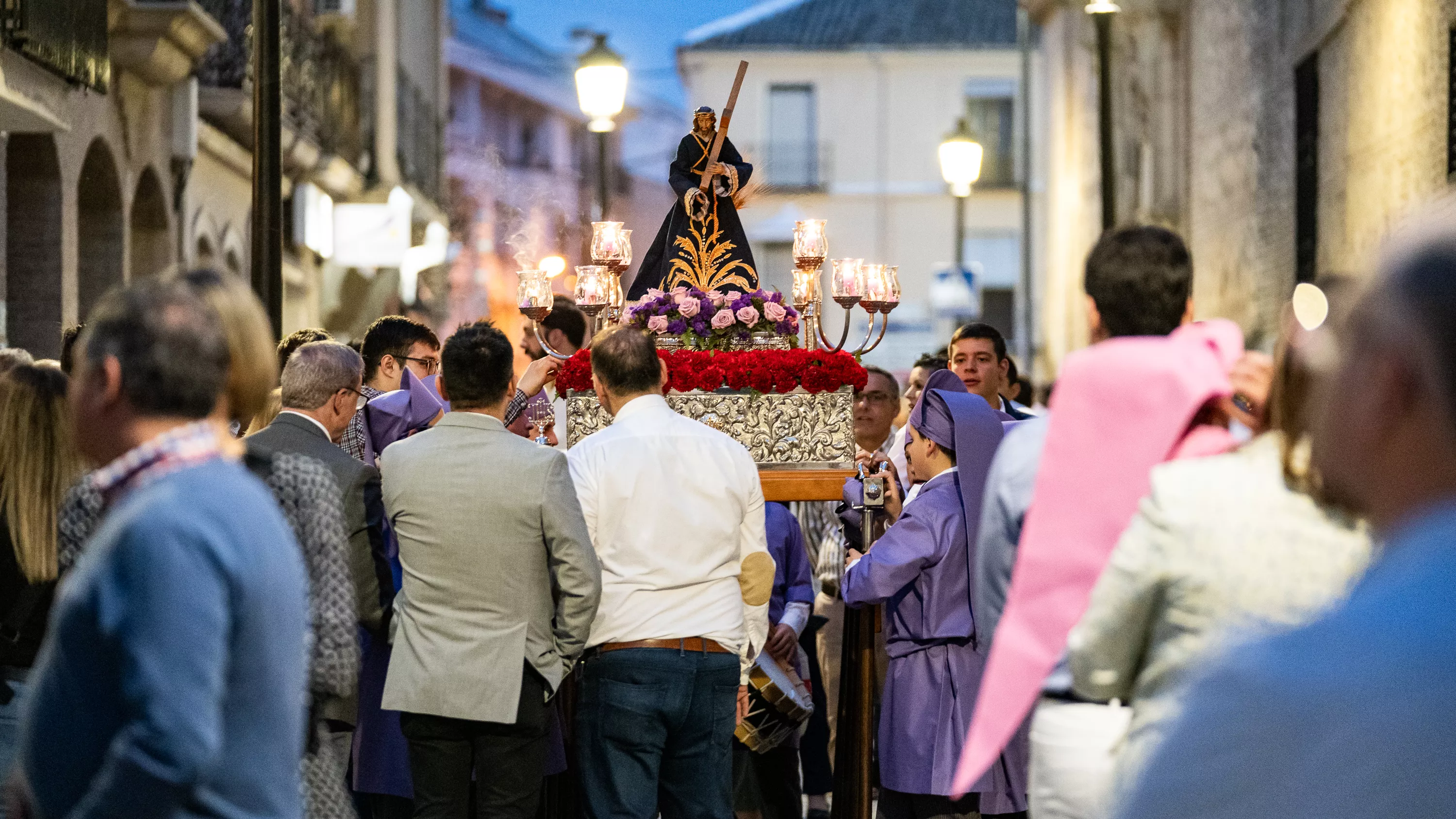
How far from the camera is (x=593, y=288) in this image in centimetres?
723

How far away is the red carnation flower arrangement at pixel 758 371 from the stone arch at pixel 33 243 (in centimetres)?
702

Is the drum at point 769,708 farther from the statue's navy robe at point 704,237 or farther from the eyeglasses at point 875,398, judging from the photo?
the eyeglasses at point 875,398

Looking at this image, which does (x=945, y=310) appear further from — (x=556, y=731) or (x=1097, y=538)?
(x=1097, y=538)

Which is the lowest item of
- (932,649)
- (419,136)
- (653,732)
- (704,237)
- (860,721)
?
(860,721)

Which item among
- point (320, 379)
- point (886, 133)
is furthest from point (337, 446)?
point (886, 133)

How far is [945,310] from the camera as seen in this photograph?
33.9m

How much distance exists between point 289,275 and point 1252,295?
10452 millimetres

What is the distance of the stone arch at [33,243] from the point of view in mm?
12117

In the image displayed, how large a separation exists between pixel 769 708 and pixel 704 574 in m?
1.17

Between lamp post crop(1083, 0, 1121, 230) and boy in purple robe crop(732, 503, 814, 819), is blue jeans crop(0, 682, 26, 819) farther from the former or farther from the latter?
lamp post crop(1083, 0, 1121, 230)

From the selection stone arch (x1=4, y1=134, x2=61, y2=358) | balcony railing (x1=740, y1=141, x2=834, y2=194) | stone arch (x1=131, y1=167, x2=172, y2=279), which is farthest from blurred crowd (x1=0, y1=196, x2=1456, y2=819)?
balcony railing (x1=740, y1=141, x2=834, y2=194)

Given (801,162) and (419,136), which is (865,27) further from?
(419,136)

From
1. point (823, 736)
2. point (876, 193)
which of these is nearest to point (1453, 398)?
point (823, 736)

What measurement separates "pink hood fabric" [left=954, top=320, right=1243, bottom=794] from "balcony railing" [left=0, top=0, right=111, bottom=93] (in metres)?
8.61
